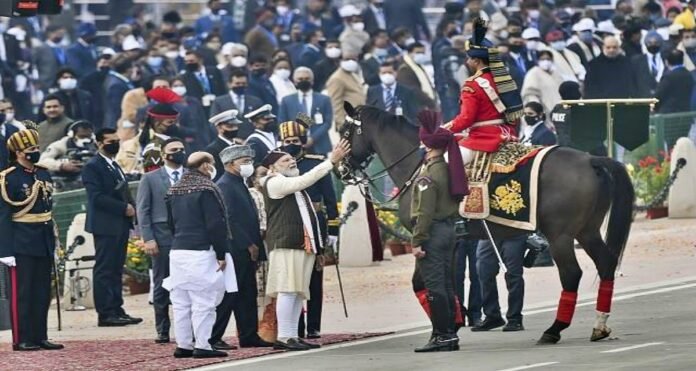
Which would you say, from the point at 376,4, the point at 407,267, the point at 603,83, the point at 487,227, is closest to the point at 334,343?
the point at 487,227

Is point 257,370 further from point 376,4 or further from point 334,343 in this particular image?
point 376,4

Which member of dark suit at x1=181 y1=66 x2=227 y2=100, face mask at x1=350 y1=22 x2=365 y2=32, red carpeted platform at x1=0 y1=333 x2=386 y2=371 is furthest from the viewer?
face mask at x1=350 y1=22 x2=365 y2=32

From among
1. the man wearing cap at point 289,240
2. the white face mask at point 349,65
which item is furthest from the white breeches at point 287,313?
the white face mask at point 349,65

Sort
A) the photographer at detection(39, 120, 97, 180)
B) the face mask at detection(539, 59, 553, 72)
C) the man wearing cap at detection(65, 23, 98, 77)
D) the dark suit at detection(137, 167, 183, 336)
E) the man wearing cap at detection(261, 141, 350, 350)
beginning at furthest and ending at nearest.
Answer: the man wearing cap at detection(65, 23, 98, 77), the face mask at detection(539, 59, 553, 72), the photographer at detection(39, 120, 97, 180), the dark suit at detection(137, 167, 183, 336), the man wearing cap at detection(261, 141, 350, 350)

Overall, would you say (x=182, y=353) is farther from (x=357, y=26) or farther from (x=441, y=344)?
(x=357, y=26)

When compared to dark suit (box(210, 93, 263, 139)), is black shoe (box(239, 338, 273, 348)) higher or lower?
lower

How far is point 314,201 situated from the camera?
2231 centimetres

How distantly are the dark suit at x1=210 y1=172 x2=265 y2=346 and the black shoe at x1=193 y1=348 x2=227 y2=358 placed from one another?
0.61m

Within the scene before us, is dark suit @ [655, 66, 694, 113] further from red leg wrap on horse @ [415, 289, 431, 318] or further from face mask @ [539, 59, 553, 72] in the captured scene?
red leg wrap on horse @ [415, 289, 431, 318]

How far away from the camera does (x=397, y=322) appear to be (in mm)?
23344

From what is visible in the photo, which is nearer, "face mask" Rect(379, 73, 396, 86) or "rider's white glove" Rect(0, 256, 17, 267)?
"rider's white glove" Rect(0, 256, 17, 267)

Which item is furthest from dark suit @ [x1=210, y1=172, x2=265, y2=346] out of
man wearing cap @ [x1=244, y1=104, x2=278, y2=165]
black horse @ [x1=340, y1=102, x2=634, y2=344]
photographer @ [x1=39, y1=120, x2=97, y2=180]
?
photographer @ [x1=39, y1=120, x2=97, y2=180]

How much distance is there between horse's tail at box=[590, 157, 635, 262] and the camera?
69.7ft

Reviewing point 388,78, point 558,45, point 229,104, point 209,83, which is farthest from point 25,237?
point 558,45
